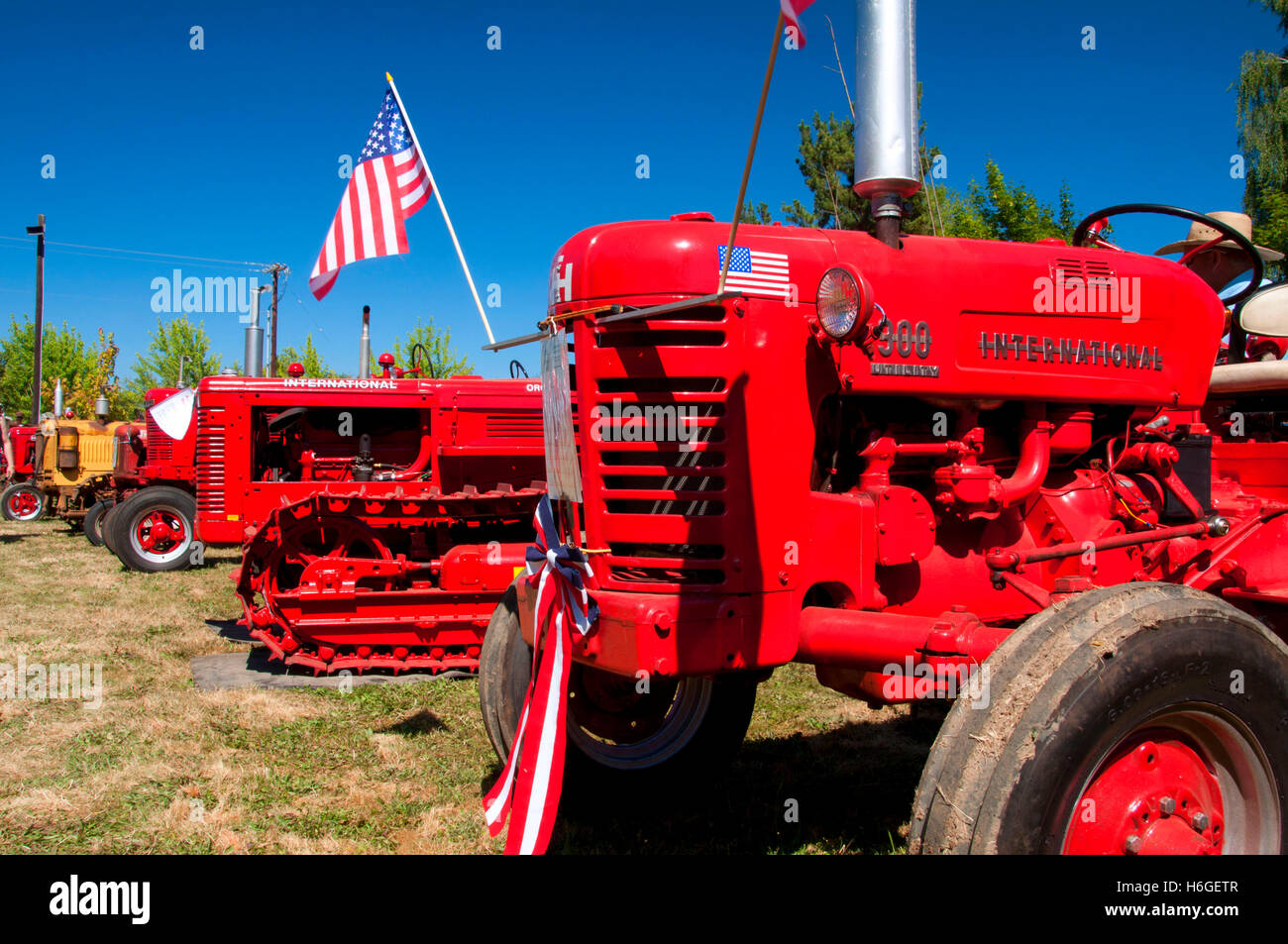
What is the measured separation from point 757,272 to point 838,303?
27cm

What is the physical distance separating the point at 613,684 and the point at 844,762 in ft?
5.10

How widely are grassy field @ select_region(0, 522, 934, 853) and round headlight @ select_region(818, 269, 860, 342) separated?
1.99m

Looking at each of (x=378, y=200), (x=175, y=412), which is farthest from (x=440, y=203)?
(x=175, y=412)

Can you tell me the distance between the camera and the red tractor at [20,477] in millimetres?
19109

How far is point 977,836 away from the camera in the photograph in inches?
90.3

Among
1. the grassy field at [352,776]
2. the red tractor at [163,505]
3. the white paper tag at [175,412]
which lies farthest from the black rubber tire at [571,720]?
the white paper tag at [175,412]

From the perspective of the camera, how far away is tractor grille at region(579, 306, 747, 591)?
9.42 ft

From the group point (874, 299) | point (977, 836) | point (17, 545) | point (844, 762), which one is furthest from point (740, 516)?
point (17, 545)

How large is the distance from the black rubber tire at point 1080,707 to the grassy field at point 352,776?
132 cm

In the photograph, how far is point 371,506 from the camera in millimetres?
7277

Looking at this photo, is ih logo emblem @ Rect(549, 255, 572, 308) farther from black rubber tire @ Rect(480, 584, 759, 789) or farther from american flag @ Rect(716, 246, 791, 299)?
black rubber tire @ Rect(480, 584, 759, 789)

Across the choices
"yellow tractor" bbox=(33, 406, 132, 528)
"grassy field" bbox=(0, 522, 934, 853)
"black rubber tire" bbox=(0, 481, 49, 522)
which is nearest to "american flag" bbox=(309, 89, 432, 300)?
"grassy field" bbox=(0, 522, 934, 853)

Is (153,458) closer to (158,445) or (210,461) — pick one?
(158,445)
